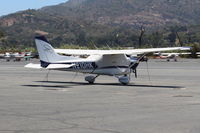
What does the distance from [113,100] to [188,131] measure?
724 centimetres

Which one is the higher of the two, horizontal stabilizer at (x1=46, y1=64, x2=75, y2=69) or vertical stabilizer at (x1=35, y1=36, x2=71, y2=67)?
vertical stabilizer at (x1=35, y1=36, x2=71, y2=67)

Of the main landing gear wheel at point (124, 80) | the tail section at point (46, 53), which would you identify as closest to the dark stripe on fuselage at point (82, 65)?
the tail section at point (46, 53)

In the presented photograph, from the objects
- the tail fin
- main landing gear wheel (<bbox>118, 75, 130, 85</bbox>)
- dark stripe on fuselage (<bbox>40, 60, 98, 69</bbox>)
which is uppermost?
the tail fin

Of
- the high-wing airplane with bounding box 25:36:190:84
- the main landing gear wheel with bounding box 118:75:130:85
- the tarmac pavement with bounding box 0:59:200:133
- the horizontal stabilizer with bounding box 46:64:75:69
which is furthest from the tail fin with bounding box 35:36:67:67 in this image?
the tarmac pavement with bounding box 0:59:200:133

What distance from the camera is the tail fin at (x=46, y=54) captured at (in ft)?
90.0

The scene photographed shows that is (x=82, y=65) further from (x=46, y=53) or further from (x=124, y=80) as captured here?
(x=124, y=80)

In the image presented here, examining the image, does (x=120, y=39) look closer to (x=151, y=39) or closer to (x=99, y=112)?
(x=151, y=39)

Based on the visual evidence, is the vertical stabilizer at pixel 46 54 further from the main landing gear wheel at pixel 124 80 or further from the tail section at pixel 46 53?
the main landing gear wheel at pixel 124 80

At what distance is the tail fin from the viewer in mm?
27422

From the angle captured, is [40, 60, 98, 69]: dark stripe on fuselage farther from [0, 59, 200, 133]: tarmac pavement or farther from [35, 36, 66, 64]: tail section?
[0, 59, 200, 133]: tarmac pavement

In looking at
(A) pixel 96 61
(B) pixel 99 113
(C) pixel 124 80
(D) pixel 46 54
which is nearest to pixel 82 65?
(A) pixel 96 61

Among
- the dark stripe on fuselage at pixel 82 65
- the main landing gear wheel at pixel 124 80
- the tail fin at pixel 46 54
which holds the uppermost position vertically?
the tail fin at pixel 46 54

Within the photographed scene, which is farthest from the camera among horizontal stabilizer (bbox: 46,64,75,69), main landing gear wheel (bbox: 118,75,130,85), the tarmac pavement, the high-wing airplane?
main landing gear wheel (bbox: 118,75,130,85)

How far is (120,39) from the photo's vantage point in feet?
619
